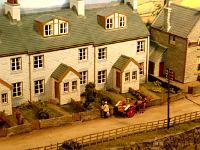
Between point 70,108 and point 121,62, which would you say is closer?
point 70,108

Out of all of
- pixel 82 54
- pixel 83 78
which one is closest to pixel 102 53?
pixel 82 54

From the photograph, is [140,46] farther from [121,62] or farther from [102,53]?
[102,53]

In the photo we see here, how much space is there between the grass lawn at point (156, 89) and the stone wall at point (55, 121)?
45.5 ft

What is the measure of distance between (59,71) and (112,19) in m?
9.72

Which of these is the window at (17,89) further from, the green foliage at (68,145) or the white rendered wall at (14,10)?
the green foliage at (68,145)

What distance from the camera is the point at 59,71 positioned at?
5078cm

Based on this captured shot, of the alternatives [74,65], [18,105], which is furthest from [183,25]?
[18,105]

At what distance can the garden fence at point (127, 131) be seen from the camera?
4263 centimetres

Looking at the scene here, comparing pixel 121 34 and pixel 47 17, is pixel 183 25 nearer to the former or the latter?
pixel 121 34

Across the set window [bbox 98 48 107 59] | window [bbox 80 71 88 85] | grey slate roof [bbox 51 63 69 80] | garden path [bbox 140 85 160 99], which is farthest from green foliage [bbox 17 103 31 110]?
garden path [bbox 140 85 160 99]

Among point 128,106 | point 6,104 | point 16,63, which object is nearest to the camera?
point 6,104

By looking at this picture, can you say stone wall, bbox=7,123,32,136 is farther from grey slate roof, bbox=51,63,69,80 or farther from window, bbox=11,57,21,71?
grey slate roof, bbox=51,63,69,80

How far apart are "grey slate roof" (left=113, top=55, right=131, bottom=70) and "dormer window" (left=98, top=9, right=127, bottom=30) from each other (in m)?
3.93

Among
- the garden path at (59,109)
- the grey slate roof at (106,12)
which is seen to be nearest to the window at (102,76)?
the grey slate roof at (106,12)
